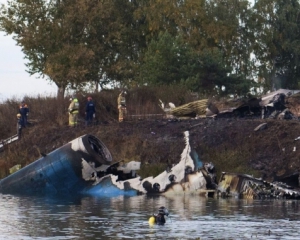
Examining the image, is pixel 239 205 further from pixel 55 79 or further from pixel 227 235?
pixel 55 79

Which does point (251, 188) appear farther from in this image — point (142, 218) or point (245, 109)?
point (245, 109)

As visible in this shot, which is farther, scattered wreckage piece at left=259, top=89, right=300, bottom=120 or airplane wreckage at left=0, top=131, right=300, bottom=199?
scattered wreckage piece at left=259, top=89, right=300, bottom=120

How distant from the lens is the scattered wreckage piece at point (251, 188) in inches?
1077

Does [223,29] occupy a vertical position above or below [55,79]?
above

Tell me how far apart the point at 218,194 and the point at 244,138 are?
17.9ft

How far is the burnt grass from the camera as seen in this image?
104 ft

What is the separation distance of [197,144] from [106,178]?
5.31 meters

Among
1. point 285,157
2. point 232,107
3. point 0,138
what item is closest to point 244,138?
point 285,157

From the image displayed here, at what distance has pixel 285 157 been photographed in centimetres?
3145

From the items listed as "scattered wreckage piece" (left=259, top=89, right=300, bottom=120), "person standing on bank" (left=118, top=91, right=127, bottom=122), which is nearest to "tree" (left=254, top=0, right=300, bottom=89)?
"scattered wreckage piece" (left=259, top=89, right=300, bottom=120)

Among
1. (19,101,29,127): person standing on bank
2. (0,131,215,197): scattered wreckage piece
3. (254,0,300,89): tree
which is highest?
(254,0,300,89): tree

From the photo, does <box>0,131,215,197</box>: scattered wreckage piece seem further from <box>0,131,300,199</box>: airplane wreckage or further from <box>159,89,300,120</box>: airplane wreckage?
<box>159,89,300,120</box>: airplane wreckage

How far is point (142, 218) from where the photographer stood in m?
21.9

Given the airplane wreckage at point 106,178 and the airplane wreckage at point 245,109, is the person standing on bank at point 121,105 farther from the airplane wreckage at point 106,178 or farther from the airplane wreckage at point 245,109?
the airplane wreckage at point 106,178
